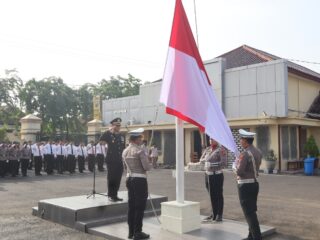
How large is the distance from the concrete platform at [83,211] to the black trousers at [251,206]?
276cm

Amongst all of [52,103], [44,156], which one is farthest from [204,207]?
[52,103]

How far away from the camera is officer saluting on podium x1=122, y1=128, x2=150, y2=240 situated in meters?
6.52

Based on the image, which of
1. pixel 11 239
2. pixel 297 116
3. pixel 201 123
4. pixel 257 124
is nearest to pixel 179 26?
pixel 201 123

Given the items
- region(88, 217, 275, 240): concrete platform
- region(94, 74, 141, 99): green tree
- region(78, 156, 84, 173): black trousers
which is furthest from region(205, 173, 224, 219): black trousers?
region(94, 74, 141, 99): green tree

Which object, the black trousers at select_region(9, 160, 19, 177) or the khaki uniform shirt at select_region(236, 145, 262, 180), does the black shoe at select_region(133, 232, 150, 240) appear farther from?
the black trousers at select_region(9, 160, 19, 177)

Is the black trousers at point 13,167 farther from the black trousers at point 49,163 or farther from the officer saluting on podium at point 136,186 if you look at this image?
the officer saluting on podium at point 136,186

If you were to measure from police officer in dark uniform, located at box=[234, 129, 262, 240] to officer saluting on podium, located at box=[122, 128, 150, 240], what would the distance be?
1.52m

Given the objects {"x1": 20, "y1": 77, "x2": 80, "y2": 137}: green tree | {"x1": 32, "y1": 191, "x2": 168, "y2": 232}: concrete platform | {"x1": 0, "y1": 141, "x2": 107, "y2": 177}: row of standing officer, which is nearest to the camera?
{"x1": 32, "y1": 191, "x2": 168, "y2": 232}: concrete platform

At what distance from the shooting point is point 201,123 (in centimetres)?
705

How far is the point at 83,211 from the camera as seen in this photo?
7.70 m

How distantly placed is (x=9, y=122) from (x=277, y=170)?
2537 cm

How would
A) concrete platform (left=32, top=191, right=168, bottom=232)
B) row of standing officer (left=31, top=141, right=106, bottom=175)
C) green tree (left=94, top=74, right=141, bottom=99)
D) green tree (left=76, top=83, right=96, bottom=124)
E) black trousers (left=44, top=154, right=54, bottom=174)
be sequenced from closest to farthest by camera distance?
concrete platform (left=32, top=191, right=168, bottom=232), row of standing officer (left=31, top=141, right=106, bottom=175), black trousers (left=44, top=154, right=54, bottom=174), green tree (left=76, top=83, right=96, bottom=124), green tree (left=94, top=74, right=141, bottom=99)

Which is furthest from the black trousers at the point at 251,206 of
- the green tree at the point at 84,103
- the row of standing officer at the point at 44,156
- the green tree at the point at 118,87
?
the green tree at the point at 118,87

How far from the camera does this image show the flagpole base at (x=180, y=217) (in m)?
6.86
